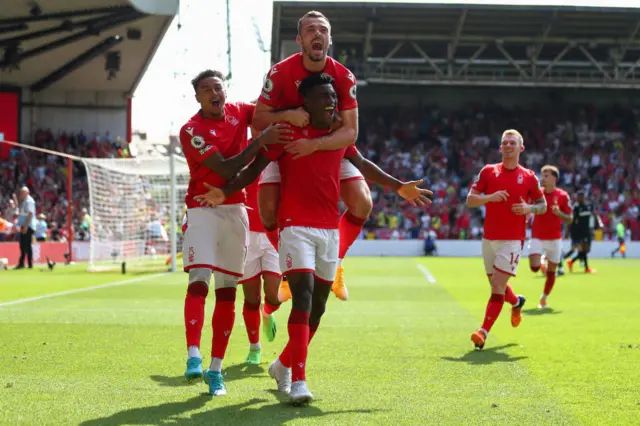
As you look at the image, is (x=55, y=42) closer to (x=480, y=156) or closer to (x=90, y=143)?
(x=90, y=143)

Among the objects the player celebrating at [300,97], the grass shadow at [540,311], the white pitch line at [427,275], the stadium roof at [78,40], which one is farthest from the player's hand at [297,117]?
the stadium roof at [78,40]

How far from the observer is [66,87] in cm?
4484

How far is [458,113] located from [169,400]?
141ft

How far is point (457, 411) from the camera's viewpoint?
527 cm

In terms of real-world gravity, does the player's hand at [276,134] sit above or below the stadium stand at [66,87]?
below

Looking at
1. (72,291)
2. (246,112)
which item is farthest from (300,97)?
(72,291)

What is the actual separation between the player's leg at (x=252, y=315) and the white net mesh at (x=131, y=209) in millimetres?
15833

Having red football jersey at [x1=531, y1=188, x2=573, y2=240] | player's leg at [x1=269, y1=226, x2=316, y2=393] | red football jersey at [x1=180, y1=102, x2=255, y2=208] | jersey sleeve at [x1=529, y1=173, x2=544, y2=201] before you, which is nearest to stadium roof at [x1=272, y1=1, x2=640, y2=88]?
red football jersey at [x1=531, y1=188, x2=573, y2=240]

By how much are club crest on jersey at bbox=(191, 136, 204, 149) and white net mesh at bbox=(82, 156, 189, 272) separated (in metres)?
17.3

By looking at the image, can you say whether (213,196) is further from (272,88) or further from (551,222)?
(551,222)

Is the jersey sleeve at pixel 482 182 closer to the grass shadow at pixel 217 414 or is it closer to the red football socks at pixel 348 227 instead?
the red football socks at pixel 348 227

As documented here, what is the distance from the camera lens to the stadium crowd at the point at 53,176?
34281 mm

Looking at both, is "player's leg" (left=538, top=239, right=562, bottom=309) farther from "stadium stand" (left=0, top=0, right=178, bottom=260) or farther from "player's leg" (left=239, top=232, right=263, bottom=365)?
"stadium stand" (left=0, top=0, right=178, bottom=260)

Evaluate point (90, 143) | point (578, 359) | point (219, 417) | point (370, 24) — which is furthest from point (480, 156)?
point (219, 417)
